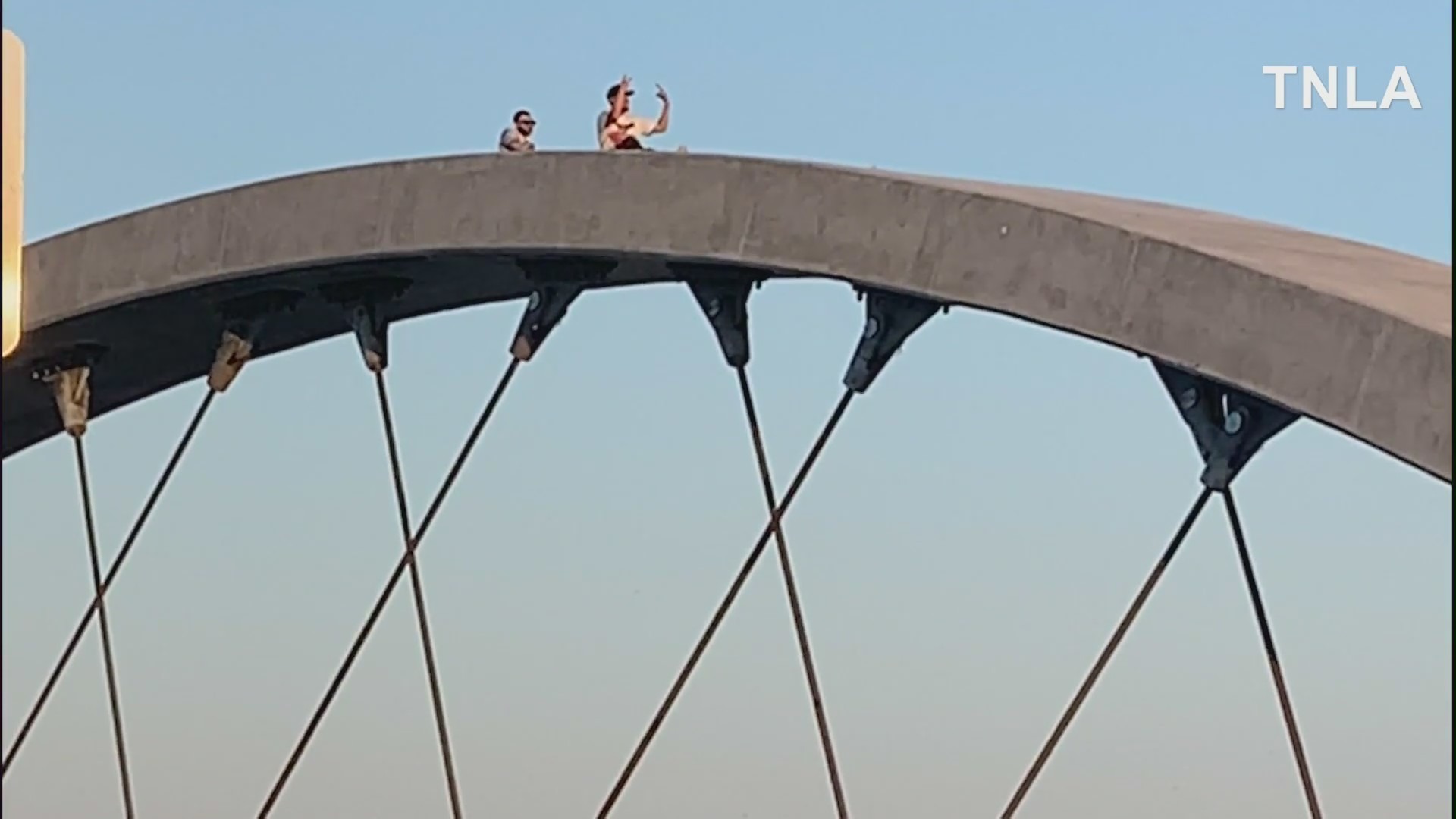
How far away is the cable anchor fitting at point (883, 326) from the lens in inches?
321

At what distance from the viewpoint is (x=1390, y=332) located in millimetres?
5918

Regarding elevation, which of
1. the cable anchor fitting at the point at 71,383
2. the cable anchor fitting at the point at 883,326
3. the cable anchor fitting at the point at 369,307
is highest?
the cable anchor fitting at the point at 71,383

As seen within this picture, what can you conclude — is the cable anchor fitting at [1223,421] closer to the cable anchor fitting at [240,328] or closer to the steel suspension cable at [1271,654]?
the steel suspension cable at [1271,654]

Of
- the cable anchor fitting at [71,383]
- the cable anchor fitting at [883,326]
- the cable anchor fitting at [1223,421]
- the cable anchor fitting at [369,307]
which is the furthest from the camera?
the cable anchor fitting at [71,383]

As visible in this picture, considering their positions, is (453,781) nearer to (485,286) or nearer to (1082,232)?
(485,286)

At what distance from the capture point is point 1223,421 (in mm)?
7309

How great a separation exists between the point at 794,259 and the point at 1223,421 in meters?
1.45

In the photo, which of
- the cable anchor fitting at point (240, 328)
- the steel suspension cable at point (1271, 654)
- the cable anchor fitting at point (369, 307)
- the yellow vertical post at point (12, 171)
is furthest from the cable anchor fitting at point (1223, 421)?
the yellow vertical post at point (12, 171)

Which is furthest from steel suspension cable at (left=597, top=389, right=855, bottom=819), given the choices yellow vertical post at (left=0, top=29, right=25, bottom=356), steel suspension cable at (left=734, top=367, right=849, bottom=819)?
yellow vertical post at (left=0, top=29, right=25, bottom=356)

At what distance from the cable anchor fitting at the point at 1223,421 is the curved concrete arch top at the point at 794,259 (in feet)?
1.43

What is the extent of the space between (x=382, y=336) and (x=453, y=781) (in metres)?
1.87

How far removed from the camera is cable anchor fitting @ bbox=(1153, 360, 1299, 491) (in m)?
7.21

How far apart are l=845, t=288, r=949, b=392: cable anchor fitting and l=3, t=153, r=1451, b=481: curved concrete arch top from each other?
1.32 feet

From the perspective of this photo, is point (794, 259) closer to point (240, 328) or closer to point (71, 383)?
point (240, 328)
